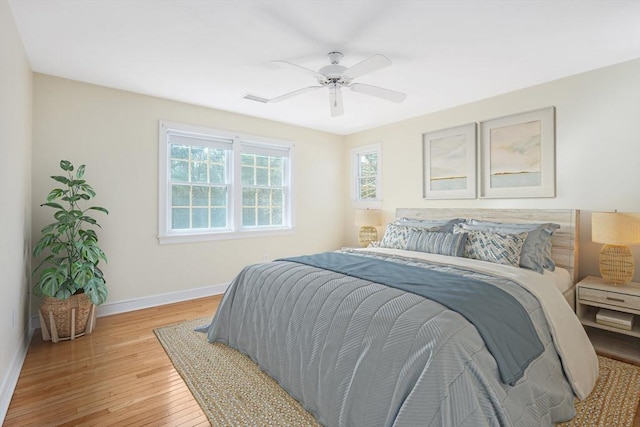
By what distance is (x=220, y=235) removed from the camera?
4395mm

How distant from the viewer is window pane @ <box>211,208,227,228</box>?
441 cm

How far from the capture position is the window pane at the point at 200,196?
422cm

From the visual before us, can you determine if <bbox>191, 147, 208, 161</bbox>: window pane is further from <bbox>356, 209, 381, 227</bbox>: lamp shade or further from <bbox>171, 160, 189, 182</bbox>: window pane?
<bbox>356, 209, 381, 227</bbox>: lamp shade

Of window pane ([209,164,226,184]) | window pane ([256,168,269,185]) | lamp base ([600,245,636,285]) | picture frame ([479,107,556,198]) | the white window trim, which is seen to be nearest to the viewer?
lamp base ([600,245,636,285])

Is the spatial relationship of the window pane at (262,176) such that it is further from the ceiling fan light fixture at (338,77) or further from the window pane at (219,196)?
the ceiling fan light fixture at (338,77)

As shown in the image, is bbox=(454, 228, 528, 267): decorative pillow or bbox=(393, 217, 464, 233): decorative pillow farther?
bbox=(393, 217, 464, 233): decorative pillow

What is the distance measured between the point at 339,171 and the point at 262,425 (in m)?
4.48

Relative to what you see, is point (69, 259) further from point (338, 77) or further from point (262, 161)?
point (338, 77)

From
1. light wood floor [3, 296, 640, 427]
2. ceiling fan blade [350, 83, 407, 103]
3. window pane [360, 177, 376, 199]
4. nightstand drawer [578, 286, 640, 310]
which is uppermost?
ceiling fan blade [350, 83, 407, 103]

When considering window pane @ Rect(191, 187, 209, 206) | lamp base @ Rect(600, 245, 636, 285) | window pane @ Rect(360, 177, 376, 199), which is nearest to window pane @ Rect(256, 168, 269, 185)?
window pane @ Rect(191, 187, 209, 206)

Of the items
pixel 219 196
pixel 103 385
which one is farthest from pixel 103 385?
pixel 219 196

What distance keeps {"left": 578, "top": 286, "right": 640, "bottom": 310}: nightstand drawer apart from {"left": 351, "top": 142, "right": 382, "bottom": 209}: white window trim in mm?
2840

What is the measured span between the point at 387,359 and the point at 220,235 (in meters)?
3.37

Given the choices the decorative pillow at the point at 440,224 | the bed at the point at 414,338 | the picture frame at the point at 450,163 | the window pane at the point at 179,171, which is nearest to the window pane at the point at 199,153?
the window pane at the point at 179,171
